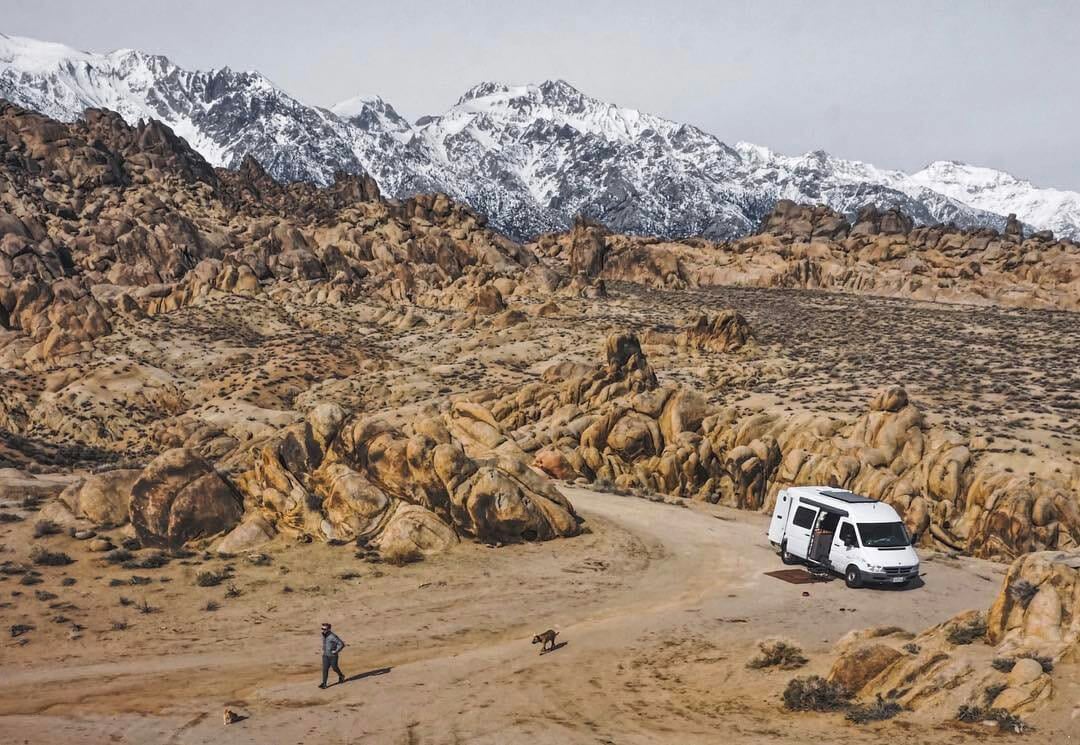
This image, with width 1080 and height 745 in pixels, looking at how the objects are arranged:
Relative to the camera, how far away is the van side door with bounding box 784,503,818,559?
25422 mm

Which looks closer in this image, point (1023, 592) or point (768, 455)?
point (1023, 592)

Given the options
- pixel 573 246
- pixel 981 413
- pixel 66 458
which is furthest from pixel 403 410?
pixel 573 246

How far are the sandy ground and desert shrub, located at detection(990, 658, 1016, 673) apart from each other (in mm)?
1318

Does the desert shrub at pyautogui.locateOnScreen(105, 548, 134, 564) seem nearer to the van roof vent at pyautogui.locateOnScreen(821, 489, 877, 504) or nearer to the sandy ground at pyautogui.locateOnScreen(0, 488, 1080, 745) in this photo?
the sandy ground at pyautogui.locateOnScreen(0, 488, 1080, 745)

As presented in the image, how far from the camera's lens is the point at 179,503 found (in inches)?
1018

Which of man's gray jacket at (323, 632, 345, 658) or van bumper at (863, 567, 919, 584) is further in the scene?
van bumper at (863, 567, 919, 584)

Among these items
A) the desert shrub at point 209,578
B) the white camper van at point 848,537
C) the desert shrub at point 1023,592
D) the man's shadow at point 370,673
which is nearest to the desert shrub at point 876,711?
the desert shrub at point 1023,592

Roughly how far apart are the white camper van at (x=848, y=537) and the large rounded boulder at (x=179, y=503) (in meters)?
18.8

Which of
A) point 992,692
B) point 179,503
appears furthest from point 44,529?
point 992,692

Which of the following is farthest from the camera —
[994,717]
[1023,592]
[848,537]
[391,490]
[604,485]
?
[604,485]

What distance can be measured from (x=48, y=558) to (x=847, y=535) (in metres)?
23.9

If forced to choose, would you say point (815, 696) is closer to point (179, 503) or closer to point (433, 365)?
point (179, 503)

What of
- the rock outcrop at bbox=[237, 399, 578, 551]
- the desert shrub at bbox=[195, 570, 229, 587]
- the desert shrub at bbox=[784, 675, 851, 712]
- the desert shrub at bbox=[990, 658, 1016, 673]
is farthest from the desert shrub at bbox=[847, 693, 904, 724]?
the desert shrub at bbox=[195, 570, 229, 587]

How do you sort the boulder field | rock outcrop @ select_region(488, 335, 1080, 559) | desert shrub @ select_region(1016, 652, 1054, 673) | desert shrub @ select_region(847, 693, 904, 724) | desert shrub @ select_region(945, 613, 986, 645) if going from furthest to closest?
rock outcrop @ select_region(488, 335, 1080, 559) < the boulder field < desert shrub @ select_region(945, 613, 986, 645) < desert shrub @ select_region(847, 693, 904, 724) < desert shrub @ select_region(1016, 652, 1054, 673)
